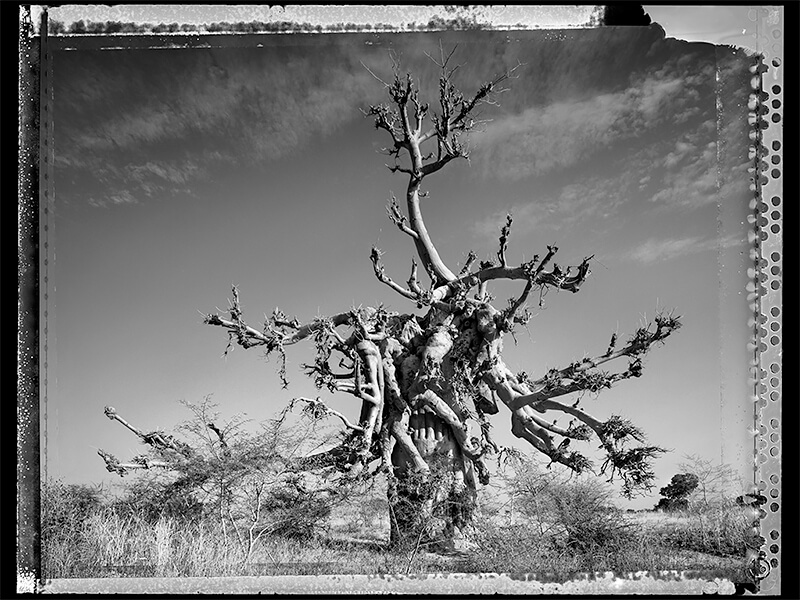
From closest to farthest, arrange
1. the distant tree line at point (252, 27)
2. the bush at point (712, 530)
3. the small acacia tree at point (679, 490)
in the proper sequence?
the distant tree line at point (252, 27) < the bush at point (712, 530) < the small acacia tree at point (679, 490)

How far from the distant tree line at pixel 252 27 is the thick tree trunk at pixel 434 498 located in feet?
15.7

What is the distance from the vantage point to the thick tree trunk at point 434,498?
7996 millimetres

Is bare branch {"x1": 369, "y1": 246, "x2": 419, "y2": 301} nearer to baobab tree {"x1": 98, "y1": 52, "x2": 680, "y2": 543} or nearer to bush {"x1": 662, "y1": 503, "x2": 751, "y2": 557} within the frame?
baobab tree {"x1": 98, "y1": 52, "x2": 680, "y2": 543}

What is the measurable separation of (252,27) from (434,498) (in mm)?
5243

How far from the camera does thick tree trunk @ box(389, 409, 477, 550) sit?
315 inches

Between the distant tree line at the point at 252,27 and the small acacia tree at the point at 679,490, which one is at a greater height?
the distant tree line at the point at 252,27

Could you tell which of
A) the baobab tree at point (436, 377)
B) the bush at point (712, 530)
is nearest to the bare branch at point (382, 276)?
the baobab tree at point (436, 377)

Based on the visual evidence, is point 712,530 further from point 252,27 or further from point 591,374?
point 252,27

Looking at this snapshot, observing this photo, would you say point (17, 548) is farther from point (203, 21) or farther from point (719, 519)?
point (719, 519)

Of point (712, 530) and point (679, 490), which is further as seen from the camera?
point (679, 490)

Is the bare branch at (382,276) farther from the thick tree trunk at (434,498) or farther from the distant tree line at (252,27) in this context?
the distant tree line at (252,27)

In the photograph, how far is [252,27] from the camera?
18.6 ft

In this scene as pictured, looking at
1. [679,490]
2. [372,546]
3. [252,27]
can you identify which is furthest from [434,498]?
[252,27]

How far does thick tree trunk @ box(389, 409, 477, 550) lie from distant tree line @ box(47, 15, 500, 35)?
479cm
